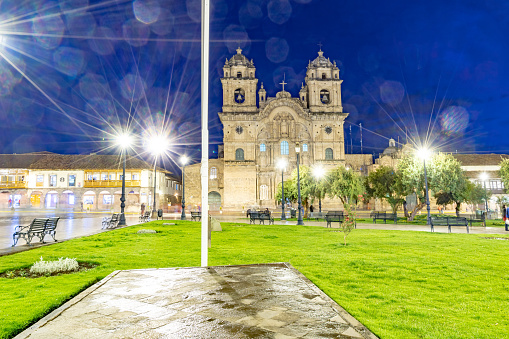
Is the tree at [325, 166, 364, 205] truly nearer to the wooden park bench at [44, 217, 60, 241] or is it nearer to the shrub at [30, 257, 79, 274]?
the wooden park bench at [44, 217, 60, 241]

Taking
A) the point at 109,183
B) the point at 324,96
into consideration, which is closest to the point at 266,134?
the point at 324,96

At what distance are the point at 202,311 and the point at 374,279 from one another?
12.7 feet

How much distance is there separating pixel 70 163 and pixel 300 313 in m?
53.2

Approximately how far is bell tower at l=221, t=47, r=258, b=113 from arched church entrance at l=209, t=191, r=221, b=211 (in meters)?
13.7

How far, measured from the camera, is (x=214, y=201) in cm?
5219

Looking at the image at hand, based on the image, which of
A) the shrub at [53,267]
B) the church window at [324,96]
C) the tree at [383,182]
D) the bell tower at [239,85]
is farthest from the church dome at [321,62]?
the shrub at [53,267]

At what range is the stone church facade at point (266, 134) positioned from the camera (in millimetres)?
49500

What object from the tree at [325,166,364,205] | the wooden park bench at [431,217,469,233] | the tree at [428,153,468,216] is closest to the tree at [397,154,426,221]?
the tree at [428,153,468,216]

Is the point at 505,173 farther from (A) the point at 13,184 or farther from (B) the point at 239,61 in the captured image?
(A) the point at 13,184

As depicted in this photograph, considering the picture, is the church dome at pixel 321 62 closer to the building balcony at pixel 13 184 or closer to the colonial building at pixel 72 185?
the colonial building at pixel 72 185

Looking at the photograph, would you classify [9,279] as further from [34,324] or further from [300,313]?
[300,313]

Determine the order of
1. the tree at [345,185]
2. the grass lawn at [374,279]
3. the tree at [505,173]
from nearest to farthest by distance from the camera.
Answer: the grass lawn at [374,279] < the tree at [345,185] < the tree at [505,173]

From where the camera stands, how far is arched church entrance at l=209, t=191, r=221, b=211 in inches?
2028

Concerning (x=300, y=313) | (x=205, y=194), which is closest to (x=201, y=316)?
(x=300, y=313)
